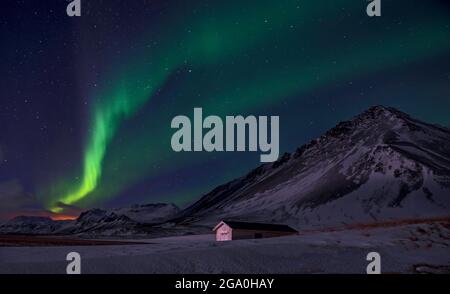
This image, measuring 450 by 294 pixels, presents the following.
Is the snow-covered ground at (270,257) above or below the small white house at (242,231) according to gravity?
above

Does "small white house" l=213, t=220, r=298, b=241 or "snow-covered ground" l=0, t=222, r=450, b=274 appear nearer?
"snow-covered ground" l=0, t=222, r=450, b=274

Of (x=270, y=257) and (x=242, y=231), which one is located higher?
(x=270, y=257)

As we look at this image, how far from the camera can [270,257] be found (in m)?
27.2

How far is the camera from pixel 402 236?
31.6 meters

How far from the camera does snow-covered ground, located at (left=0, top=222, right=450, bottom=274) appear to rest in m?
22.8

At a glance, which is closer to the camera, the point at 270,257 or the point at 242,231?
the point at 270,257

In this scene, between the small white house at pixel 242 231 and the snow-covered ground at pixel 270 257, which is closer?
the snow-covered ground at pixel 270 257

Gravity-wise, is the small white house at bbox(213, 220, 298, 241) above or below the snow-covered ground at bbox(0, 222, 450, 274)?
below

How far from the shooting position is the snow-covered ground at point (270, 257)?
74.7 feet
